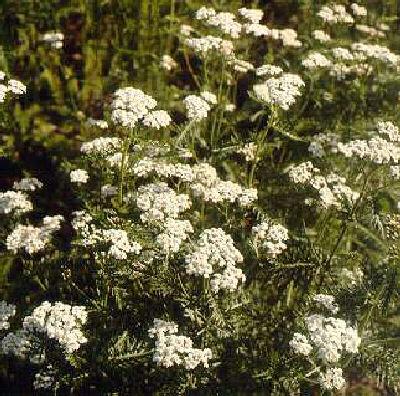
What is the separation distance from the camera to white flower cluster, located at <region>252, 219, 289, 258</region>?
4.11 metres

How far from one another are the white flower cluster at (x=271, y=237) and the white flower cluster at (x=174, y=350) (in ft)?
2.61

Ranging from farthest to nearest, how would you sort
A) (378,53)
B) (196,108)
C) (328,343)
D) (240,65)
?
(240,65) < (378,53) < (196,108) < (328,343)

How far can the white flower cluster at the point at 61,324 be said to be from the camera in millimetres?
3641

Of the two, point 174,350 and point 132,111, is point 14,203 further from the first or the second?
point 174,350

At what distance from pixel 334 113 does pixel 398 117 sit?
0.70 meters

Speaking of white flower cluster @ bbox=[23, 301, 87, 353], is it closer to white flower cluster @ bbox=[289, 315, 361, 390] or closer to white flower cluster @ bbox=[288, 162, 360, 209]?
white flower cluster @ bbox=[289, 315, 361, 390]

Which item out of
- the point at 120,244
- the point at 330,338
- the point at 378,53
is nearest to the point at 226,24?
the point at 378,53

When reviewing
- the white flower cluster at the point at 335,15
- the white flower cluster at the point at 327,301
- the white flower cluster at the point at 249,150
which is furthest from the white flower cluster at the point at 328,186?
the white flower cluster at the point at 335,15

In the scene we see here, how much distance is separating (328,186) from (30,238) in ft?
7.11

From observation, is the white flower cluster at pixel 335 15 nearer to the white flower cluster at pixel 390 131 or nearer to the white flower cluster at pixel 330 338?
the white flower cluster at pixel 390 131

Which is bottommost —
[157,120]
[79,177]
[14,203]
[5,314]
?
[5,314]

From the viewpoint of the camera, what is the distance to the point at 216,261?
3939mm

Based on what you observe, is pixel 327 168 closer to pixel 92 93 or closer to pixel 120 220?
pixel 120 220

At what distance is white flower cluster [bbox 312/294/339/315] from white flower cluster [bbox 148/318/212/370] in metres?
0.78
